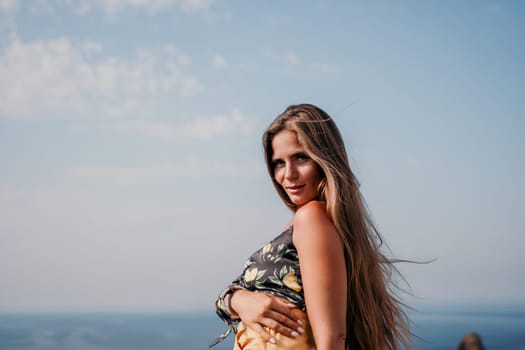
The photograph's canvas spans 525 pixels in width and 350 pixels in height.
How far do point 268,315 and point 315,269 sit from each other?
1.21 feet

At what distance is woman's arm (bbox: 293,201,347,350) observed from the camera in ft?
9.33

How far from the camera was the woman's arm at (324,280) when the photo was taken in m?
2.84

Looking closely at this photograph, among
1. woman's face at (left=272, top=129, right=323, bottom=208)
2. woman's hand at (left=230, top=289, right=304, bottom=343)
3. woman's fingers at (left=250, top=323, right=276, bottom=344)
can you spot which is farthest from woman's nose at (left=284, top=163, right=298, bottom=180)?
woman's fingers at (left=250, top=323, right=276, bottom=344)

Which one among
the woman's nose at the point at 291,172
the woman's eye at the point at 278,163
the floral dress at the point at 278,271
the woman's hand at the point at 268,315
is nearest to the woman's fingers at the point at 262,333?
the woman's hand at the point at 268,315

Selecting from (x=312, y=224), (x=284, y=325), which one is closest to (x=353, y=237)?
(x=312, y=224)

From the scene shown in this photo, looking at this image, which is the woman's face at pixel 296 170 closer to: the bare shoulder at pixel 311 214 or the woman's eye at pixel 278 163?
the woman's eye at pixel 278 163

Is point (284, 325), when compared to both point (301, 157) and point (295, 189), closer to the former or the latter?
point (295, 189)

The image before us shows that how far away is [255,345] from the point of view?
313 centimetres

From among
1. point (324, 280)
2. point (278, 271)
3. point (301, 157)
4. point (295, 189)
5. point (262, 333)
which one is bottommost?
point (262, 333)

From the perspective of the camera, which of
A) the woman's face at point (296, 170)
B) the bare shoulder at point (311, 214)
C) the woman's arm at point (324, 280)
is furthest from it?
the woman's face at point (296, 170)

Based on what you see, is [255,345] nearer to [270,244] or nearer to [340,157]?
[270,244]

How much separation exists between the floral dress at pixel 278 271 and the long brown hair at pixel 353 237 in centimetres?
26

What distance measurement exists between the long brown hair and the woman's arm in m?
0.11

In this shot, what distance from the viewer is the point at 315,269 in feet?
A: 9.43
